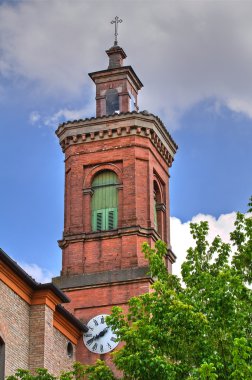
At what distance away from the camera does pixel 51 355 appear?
29.4 m

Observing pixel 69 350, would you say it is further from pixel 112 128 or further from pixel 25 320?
pixel 112 128

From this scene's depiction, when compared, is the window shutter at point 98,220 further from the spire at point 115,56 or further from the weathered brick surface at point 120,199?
the spire at point 115,56

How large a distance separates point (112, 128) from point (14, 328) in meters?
13.9

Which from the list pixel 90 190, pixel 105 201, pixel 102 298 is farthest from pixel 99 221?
pixel 102 298

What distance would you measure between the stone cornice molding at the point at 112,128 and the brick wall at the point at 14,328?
1243 centimetres

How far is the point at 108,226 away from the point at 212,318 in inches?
700

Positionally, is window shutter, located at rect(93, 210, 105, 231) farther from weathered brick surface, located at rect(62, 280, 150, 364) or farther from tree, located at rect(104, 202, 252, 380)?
tree, located at rect(104, 202, 252, 380)

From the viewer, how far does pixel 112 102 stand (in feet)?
138

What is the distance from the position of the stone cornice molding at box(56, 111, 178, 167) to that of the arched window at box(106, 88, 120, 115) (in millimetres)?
1809

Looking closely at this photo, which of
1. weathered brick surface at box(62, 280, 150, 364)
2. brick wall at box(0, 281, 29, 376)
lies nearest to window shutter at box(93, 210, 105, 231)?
weathered brick surface at box(62, 280, 150, 364)

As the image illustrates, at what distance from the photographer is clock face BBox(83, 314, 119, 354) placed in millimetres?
34719

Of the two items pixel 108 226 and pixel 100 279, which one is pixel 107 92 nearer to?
pixel 108 226

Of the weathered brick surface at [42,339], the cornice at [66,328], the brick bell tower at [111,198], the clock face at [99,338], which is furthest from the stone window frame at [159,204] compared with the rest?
the weathered brick surface at [42,339]

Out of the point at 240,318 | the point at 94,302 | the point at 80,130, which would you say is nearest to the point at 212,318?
the point at 240,318
